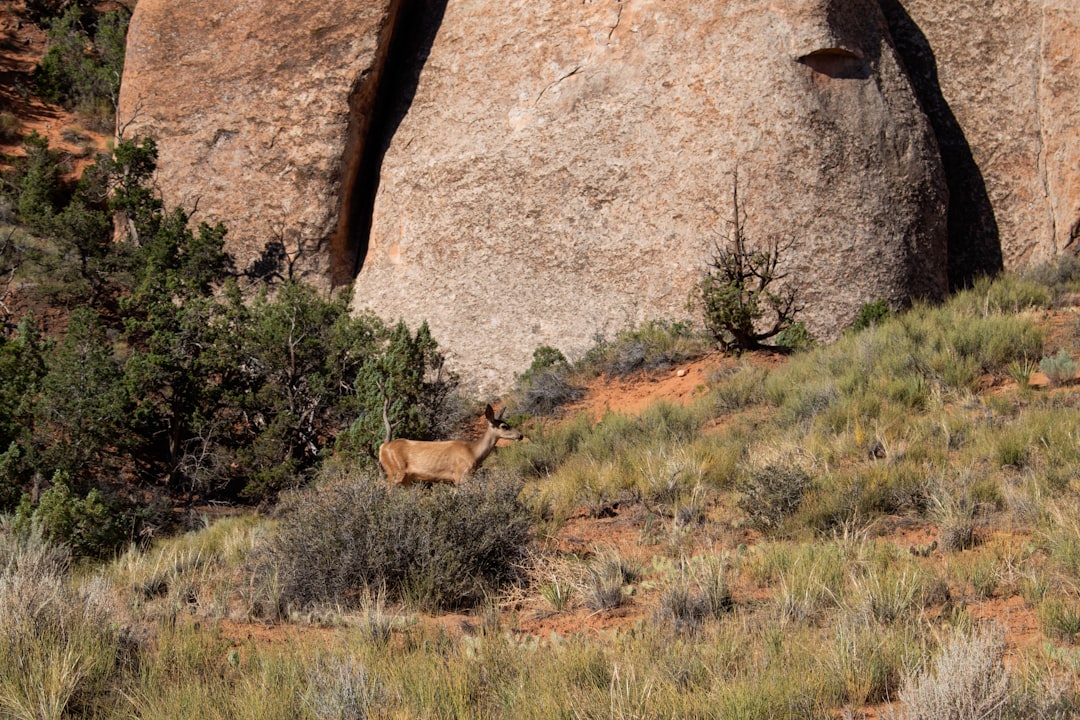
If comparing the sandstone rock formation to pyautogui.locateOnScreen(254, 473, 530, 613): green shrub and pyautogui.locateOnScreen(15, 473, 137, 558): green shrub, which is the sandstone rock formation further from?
pyautogui.locateOnScreen(254, 473, 530, 613): green shrub

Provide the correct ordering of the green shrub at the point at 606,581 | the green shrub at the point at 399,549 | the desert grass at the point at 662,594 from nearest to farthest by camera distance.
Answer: the desert grass at the point at 662,594
the green shrub at the point at 606,581
the green shrub at the point at 399,549

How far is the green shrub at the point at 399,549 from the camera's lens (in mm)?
6420

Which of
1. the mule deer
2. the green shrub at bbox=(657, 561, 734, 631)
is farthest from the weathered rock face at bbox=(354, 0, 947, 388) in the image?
the green shrub at bbox=(657, 561, 734, 631)

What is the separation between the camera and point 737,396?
39.8ft

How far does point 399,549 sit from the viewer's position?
6.59 m

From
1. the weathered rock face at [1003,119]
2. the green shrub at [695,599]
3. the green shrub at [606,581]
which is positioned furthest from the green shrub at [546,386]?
the green shrub at [695,599]

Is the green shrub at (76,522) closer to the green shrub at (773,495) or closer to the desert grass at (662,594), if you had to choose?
the desert grass at (662,594)

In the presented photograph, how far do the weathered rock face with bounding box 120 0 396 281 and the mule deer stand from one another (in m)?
8.99

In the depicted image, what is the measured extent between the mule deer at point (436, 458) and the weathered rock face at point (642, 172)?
591cm

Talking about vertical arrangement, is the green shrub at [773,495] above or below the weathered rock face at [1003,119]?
below

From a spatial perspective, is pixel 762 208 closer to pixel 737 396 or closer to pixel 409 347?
pixel 737 396

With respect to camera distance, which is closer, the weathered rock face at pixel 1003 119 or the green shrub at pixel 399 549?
the green shrub at pixel 399 549

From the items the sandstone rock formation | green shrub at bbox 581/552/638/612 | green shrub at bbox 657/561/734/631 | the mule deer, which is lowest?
the mule deer

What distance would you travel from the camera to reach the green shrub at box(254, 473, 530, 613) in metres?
6.42
